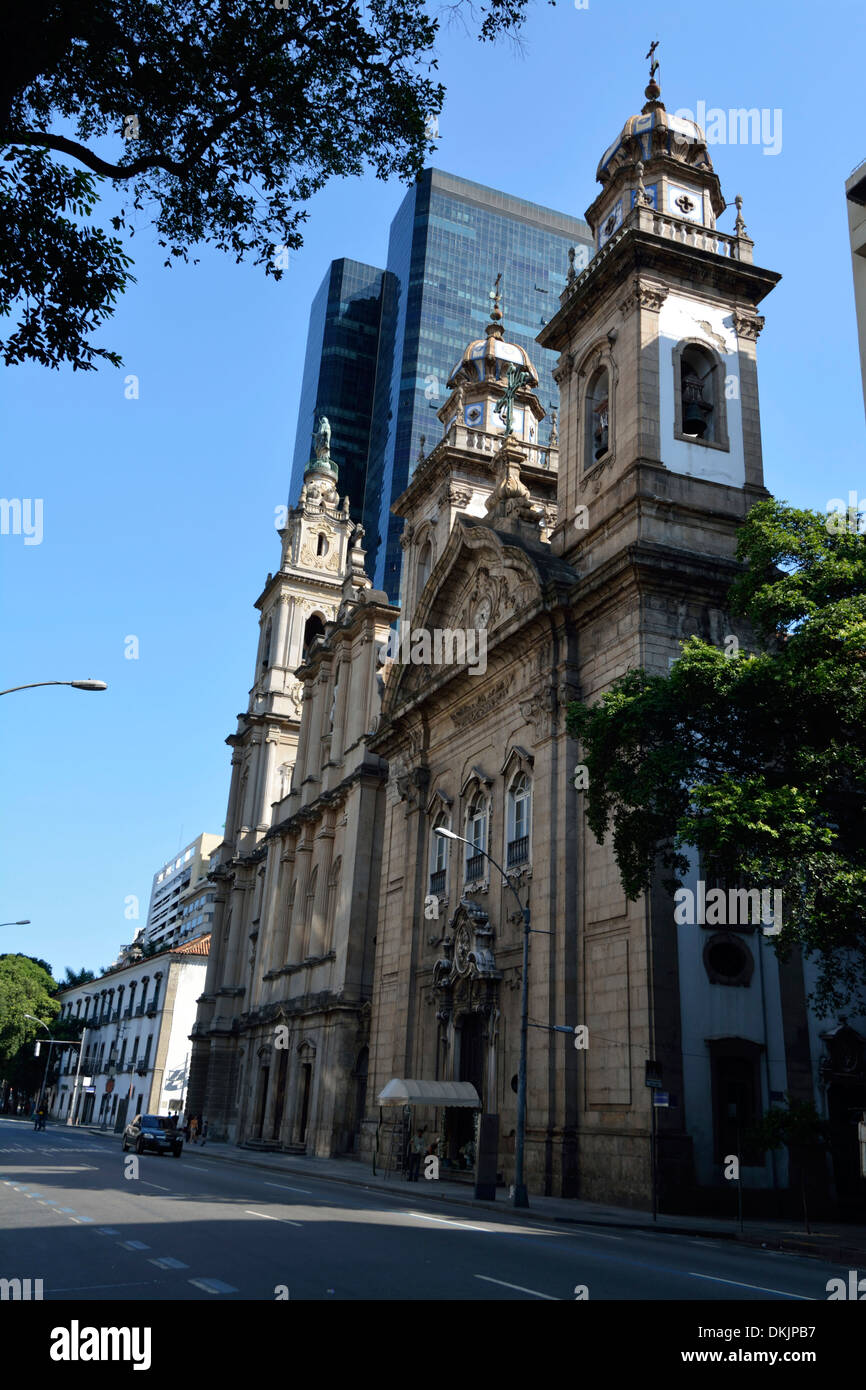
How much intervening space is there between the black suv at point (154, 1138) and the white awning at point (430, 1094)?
38.9 ft

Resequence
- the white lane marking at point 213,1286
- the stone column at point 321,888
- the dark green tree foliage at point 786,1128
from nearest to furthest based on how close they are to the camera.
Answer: the white lane marking at point 213,1286, the dark green tree foliage at point 786,1128, the stone column at point 321,888

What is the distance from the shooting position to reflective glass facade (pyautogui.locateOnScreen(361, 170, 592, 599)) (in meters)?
118

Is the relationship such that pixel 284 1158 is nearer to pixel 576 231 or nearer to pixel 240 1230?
pixel 240 1230

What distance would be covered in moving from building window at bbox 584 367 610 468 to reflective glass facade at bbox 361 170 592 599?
265ft

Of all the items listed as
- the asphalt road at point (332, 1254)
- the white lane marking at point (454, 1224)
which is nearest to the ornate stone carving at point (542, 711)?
the asphalt road at point (332, 1254)

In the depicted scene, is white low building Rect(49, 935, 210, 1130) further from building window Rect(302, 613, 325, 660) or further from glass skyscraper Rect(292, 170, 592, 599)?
glass skyscraper Rect(292, 170, 592, 599)

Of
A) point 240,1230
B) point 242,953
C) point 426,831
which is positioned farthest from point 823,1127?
point 242,953

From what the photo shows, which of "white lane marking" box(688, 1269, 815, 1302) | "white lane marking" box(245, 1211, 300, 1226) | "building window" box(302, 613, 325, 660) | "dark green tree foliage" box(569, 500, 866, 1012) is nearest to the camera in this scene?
"white lane marking" box(688, 1269, 815, 1302)

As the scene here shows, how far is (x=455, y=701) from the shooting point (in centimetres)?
3716

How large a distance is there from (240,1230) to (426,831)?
24415 millimetres

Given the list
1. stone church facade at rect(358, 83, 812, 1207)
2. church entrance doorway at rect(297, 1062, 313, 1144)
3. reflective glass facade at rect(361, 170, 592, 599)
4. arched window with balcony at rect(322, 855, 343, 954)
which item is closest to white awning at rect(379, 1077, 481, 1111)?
stone church facade at rect(358, 83, 812, 1207)

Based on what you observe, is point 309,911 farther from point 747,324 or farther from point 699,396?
point 747,324

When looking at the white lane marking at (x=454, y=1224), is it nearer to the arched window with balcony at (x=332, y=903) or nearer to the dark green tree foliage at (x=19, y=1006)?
the arched window with balcony at (x=332, y=903)

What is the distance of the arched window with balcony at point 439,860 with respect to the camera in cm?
3606
